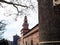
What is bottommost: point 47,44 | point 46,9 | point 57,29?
point 47,44

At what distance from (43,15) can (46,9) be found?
38cm

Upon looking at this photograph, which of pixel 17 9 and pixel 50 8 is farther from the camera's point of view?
pixel 17 9

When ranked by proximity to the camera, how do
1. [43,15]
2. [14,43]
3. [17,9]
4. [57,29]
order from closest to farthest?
[57,29]
[43,15]
[17,9]
[14,43]

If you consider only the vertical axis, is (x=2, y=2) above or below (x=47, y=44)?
above

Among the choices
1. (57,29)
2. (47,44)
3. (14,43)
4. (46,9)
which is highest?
(46,9)

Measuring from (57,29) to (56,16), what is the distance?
51 centimetres

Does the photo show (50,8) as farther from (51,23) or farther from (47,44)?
(47,44)

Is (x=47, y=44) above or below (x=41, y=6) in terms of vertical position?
below

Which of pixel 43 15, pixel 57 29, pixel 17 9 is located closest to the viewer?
pixel 57 29

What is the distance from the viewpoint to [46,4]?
10406 millimetres

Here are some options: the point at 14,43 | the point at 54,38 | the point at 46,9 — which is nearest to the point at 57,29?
the point at 54,38

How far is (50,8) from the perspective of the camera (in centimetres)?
1019

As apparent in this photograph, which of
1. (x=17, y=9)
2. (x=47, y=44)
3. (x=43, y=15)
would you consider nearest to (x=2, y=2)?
(x=17, y=9)

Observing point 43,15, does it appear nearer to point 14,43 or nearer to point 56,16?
point 56,16
